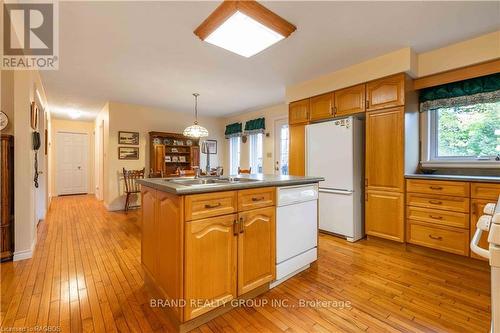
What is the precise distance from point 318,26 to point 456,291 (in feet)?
8.68

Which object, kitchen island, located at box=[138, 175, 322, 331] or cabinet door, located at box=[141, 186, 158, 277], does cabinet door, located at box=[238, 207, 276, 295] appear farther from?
cabinet door, located at box=[141, 186, 158, 277]

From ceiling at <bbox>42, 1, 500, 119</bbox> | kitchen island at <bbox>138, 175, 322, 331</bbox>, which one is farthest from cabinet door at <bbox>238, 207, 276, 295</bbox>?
ceiling at <bbox>42, 1, 500, 119</bbox>

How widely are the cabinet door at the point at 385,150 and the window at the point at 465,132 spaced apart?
2.18 ft

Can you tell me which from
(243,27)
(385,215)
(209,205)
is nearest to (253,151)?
(385,215)

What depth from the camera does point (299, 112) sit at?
3.95 metres

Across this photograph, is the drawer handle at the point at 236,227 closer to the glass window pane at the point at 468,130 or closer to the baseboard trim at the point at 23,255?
the baseboard trim at the point at 23,255

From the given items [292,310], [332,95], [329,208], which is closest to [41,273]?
[292,310]

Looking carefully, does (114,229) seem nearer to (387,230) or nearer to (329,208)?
(329,208)

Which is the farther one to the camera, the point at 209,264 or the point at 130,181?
the point at 130,181

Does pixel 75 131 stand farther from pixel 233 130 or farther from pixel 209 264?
pixel 209 264

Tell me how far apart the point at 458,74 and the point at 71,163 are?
927 cm

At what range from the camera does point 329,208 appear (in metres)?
3.40

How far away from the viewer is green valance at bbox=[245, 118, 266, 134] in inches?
232

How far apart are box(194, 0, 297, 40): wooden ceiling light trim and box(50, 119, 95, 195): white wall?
24.1 ft
